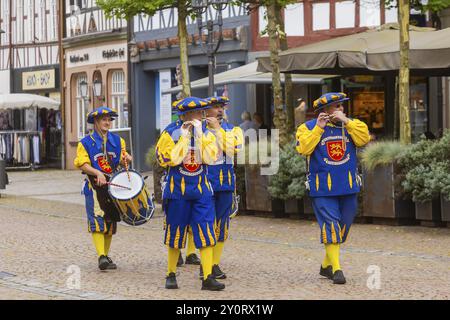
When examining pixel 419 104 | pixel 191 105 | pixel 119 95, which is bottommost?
pixel 191 105

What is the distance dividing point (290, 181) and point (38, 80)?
82.8 ft

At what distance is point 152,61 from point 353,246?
2036 cm

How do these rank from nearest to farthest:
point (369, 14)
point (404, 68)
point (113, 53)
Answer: point (404, 68) → point (369, 14) → point (113, 53)

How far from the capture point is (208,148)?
392 inches

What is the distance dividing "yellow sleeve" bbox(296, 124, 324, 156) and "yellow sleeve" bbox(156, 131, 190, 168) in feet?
3.82

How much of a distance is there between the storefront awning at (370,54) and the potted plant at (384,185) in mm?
1781

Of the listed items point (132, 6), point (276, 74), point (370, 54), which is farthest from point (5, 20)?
point (370, 54)

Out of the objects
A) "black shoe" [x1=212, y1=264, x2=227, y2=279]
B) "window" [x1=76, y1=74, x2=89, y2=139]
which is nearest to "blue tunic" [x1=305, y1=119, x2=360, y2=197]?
"black shoe" [x1=212, y1=264, x2=227, y2=279]

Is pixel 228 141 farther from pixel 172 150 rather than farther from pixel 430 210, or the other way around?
pixel 430 210

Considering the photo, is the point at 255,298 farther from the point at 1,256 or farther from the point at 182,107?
the point at 1,256

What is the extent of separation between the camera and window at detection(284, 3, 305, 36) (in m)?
27.3

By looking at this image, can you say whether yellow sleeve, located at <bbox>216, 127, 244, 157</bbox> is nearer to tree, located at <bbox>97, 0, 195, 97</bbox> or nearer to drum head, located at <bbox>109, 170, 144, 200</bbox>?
drum head, located at <bbox>109, 170, 144, 200</bbox>

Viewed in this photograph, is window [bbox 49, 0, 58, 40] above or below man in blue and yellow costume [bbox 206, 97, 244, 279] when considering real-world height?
above

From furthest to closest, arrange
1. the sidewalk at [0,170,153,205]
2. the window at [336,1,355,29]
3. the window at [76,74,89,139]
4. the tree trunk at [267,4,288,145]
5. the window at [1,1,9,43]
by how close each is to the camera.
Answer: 1. the window at [1,1,9,43]
2. the window at [76,74,89,139]
3. the window at [336,1,355,29]
4. the sidewalk at [0,170,153,205]
5. the tree trunk at [267,4,288,145]
